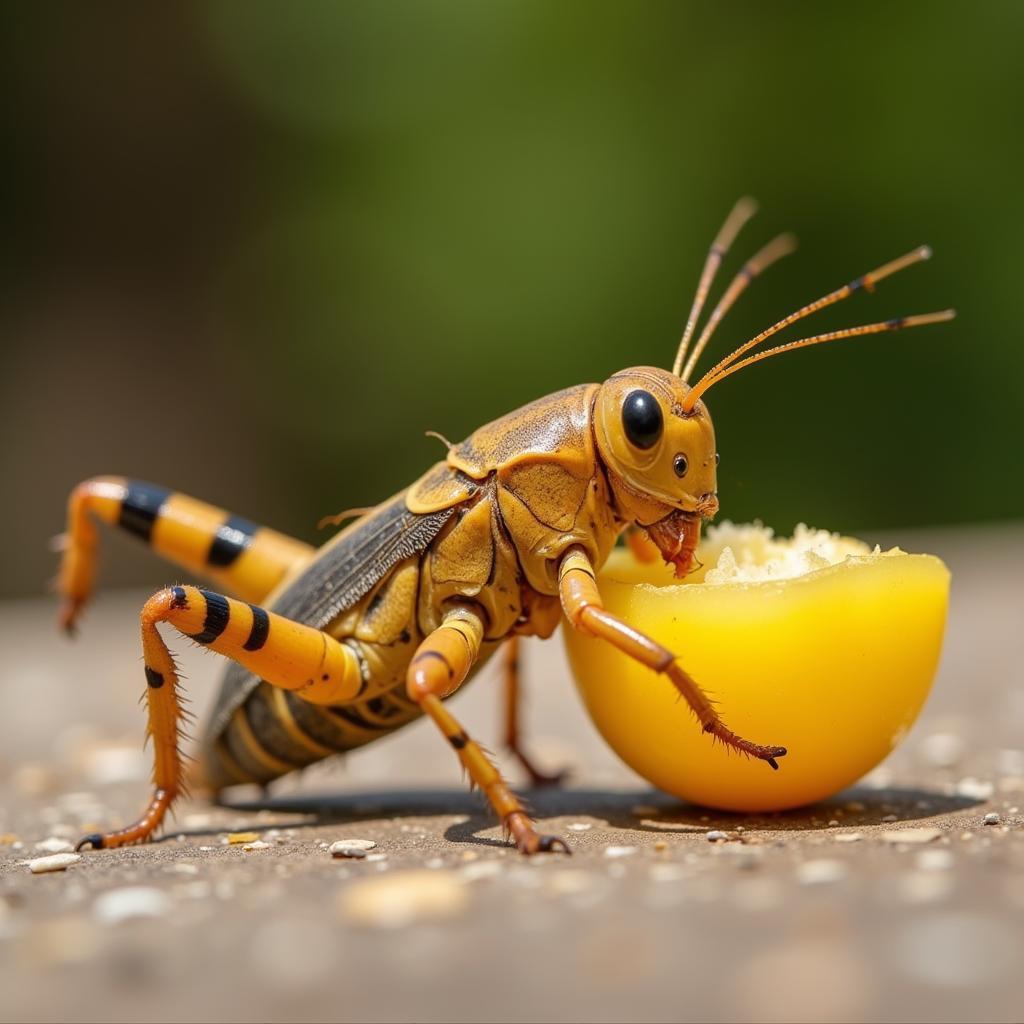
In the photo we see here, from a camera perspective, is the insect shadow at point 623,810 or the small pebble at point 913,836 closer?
the small pebble at point 913,836

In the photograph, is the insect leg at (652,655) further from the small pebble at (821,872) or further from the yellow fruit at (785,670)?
the small pebble at (821,872)

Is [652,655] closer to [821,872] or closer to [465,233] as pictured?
[821,872]

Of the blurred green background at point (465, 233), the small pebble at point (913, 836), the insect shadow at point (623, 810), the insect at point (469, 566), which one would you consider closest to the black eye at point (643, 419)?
the insect at point (469, 566)

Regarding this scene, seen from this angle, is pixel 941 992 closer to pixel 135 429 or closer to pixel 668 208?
pixel 668 208

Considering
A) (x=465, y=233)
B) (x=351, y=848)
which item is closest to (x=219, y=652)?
(x=351, y=848)

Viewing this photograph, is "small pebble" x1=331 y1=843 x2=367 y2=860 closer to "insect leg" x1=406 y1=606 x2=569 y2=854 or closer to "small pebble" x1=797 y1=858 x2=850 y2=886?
"insect leg" x1=406 y1=606 x2=569 y2=854

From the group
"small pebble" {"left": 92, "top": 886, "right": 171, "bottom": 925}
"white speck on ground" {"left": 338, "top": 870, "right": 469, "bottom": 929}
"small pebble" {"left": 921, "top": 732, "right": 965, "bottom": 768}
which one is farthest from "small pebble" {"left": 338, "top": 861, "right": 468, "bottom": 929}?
"small pebble" {"left": 921, "top": 732, "right": 965, "bottom": 768}
